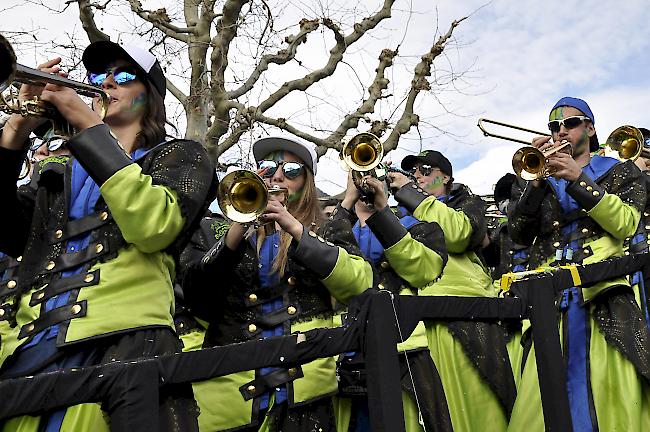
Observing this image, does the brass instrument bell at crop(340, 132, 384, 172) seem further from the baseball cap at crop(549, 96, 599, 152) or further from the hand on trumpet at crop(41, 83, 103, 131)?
the hand on trumpet at crop(41, 83, 103, 131)

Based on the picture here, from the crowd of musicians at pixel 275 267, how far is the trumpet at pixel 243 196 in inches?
1.3

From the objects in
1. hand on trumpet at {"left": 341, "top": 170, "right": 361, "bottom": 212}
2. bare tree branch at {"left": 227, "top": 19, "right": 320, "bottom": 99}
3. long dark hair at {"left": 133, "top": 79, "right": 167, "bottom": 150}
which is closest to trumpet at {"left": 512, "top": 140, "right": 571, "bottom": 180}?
hand on trumpet at {"left": 341, "top": 170, "right": 361, "bottom": 212}

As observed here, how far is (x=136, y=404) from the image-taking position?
2.07 metres

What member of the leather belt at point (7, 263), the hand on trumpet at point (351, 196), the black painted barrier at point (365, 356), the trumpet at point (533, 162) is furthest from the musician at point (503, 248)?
the leather belt at point (7, 263)

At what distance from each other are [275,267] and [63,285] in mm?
1345

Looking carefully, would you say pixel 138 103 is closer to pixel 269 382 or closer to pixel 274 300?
pixel 274 300

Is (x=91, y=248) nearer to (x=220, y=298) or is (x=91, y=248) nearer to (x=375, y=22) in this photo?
(x=220, y=298)

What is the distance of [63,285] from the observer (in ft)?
7.97

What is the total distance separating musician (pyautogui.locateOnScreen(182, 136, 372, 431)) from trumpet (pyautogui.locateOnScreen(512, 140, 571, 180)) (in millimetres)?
1608

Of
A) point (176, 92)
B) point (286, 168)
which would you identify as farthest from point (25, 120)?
point (176, 92)

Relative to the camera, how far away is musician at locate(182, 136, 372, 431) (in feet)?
11.3

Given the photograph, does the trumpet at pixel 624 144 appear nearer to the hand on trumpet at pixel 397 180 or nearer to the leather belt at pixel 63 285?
the hand on trumpet at pixel 397 180

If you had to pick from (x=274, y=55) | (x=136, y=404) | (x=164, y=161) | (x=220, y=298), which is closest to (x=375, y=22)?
(x=274, y=55)

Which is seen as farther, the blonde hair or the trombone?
the trombone
